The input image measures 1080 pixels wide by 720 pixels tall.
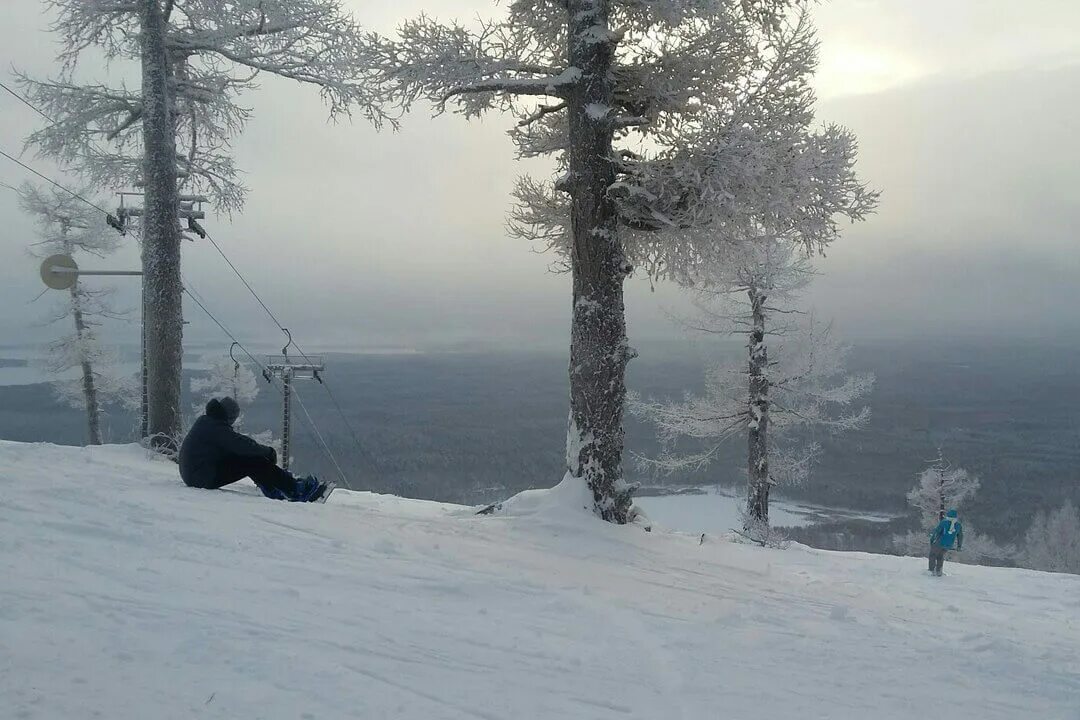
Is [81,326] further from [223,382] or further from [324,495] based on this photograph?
[324,495]

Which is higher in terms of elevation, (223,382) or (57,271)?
(57,271)

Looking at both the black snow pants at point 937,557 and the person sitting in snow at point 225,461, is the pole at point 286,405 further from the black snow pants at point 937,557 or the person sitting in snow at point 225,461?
the black snow pants at point 937,557

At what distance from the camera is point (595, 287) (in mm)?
7918

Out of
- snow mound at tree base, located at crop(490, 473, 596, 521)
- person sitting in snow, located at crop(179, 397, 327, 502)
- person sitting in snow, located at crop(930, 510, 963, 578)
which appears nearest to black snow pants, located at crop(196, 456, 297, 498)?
person sitting in snow, located at crop(179, 397, 327, 502)

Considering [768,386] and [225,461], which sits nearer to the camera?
[225,461]

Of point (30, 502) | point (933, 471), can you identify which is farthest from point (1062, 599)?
point (933, 471)

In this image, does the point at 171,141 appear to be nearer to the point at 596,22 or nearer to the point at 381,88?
the point at 381,88

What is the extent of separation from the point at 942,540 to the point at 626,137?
8747 millimetres

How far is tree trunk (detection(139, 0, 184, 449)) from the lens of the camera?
35.0 ft

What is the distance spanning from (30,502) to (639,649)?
4.69 metres

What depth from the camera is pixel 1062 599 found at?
8742 millimetres

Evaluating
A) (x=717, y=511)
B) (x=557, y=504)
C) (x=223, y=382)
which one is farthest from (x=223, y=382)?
(x=717, y=511)

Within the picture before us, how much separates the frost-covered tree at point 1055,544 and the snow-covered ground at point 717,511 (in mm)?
20136

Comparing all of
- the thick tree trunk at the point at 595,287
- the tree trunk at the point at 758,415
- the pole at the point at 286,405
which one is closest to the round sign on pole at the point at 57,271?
the pole at the point at 286,405
